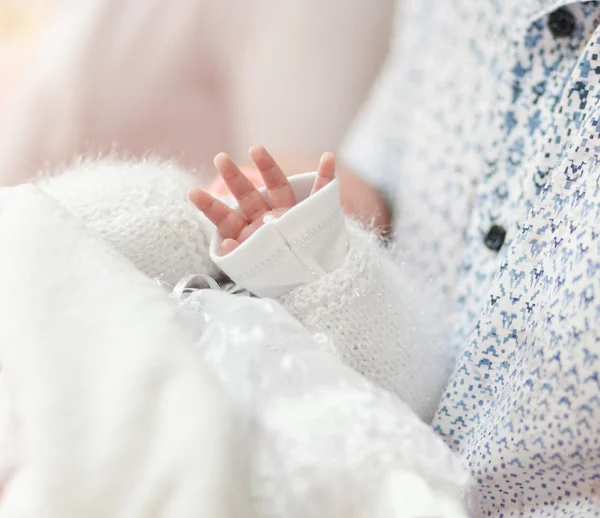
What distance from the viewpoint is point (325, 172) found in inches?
16.7

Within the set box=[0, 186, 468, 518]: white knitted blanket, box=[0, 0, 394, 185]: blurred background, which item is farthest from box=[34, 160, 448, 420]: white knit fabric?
box=[0, 0, 394, 185]: blurred background

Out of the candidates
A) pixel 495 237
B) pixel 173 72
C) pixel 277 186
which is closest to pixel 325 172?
pixel 277 186

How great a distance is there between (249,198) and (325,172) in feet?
0.18

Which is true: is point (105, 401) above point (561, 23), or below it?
below

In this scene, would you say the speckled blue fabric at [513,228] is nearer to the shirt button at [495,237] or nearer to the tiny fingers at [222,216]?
the shirt button at [495,237]

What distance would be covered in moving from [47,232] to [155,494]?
0.15 m

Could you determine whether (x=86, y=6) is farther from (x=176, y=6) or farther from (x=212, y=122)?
(x=212, y=122)

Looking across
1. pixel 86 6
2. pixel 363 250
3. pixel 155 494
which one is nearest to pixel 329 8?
pixel 86 6

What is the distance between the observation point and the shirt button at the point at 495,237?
1.53ft

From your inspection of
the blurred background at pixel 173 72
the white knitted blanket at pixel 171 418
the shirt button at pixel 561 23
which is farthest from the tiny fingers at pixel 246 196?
the blurred background at pixel 173 72

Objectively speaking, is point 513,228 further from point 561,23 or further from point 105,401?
point 105,401

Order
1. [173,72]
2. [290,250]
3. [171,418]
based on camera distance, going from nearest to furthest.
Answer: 1. [171,418]
2. [290,250]
3. [173,72]

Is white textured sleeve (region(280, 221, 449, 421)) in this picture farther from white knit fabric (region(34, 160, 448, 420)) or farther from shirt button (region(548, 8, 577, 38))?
shirt button (region(548, 8, 577, 38))

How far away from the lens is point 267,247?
41 centimetres
